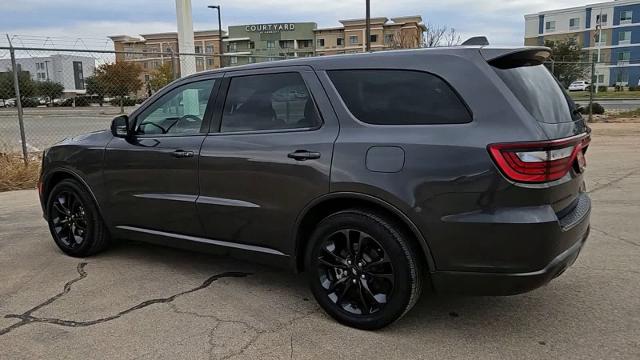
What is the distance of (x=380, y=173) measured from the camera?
3.26m

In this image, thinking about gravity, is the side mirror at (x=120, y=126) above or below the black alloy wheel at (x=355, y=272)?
above

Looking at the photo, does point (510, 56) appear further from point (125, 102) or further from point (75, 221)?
point (125, 102)

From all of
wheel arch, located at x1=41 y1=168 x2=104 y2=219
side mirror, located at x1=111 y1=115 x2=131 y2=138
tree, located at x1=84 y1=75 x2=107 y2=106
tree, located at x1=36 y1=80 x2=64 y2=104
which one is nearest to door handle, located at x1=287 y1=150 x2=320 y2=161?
side mirror, located at x1=111 y1=115 x2=131 y2=138

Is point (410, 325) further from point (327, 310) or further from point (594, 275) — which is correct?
point (594, 275)

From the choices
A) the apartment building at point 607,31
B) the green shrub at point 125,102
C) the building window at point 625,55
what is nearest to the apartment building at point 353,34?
the apartment building at point 607,31

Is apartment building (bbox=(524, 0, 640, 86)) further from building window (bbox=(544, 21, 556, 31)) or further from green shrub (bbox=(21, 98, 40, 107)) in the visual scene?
green shrub (bbox=(21, 98, 40, 107))

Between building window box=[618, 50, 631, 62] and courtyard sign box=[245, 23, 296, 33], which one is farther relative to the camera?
courtyard sign box=[245, 23, 296, 33]

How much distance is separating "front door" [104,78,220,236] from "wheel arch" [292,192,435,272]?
943 mm

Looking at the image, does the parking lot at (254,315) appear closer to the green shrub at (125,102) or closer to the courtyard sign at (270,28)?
the green shrub at (125,102)

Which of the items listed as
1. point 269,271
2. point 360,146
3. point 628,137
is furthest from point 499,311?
point 628,137

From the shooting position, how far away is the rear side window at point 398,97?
3.19 metres

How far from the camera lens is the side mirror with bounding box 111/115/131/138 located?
15.1ft

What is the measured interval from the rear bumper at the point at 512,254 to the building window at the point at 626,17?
94577mm

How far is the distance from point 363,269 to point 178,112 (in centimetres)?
219
